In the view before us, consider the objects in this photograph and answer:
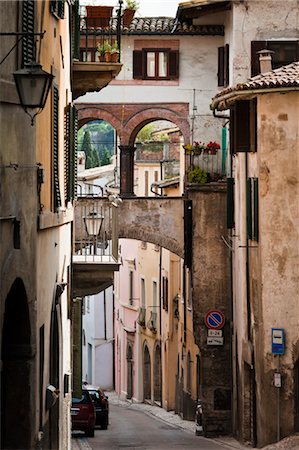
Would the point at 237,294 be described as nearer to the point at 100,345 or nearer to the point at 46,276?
the point at 46,276

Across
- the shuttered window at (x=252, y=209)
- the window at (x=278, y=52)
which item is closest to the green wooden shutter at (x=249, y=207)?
the shuttered window at (x=252, y=209)

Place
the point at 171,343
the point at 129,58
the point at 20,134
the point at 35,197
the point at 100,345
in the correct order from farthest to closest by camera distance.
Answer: the point at 100,345, the point at 171,343, the point at 129,58, the point at 35,197, the point at 20,134

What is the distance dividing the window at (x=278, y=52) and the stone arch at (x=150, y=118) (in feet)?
10.0

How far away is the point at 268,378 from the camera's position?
28578 millimetres

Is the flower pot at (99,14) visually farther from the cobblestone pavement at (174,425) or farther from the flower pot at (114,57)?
the cobblestone pavement at (174,425)

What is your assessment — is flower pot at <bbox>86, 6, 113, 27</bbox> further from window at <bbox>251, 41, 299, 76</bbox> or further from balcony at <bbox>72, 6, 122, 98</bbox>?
window at <bbox>251, 41, 299, 76</bbox>

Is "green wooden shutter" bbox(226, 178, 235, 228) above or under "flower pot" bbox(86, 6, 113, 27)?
under

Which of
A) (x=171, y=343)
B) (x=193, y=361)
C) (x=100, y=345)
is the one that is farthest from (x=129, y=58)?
(x=100, y=345)

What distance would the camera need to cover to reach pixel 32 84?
11.9 metres

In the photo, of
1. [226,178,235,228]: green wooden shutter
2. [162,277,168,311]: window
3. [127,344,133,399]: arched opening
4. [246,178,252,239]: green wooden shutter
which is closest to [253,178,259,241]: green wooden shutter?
[246,178,252,239]: green wooden shutter

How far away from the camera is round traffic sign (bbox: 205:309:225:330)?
110ft

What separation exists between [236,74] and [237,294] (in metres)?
5.55

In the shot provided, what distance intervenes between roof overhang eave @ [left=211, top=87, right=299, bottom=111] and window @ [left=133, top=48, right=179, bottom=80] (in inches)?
192

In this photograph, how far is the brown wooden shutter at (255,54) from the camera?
3328 cm
